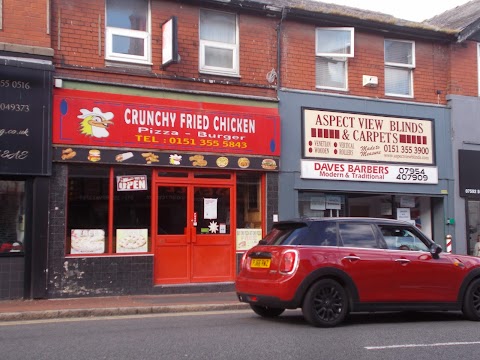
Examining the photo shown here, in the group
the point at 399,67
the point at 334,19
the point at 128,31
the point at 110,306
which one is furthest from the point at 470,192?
the point at 110,306

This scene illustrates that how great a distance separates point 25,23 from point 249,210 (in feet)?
21.1

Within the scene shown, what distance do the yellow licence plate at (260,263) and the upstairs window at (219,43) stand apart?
6.04 metres

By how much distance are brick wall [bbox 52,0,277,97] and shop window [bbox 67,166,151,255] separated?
209 centimetres

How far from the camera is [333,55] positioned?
15234 mm

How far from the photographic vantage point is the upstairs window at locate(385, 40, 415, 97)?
1619cm

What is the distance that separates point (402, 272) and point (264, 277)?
7.23ft

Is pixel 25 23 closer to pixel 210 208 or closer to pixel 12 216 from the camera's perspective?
pixel 12 216

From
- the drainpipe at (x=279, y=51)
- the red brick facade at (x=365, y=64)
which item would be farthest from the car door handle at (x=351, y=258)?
the red brick facade at (x=365, y=64)

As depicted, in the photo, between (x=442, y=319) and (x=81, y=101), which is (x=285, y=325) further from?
(x=81, y=101)

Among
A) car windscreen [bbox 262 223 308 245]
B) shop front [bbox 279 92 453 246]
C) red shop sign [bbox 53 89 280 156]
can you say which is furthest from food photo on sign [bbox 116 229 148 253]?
car windscreen [bbox 262 223 308 245]

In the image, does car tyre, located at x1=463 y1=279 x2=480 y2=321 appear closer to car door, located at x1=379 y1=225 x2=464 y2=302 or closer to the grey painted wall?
car door, located at x1=379 y1=225 x2=464 y2=302

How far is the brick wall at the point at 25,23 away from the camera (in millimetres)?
11789

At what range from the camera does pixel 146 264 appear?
1262cm

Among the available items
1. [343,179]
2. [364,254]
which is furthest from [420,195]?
[364,254]
